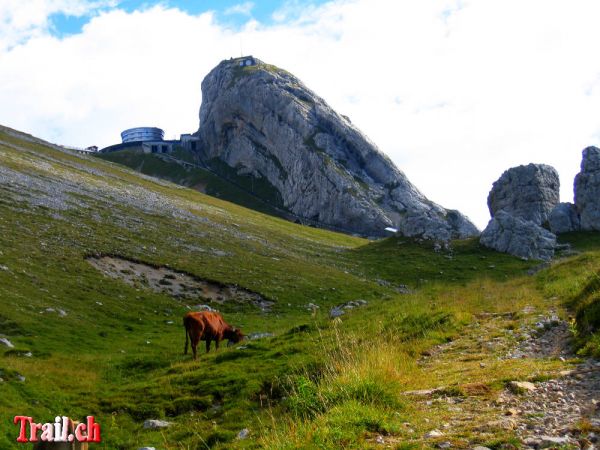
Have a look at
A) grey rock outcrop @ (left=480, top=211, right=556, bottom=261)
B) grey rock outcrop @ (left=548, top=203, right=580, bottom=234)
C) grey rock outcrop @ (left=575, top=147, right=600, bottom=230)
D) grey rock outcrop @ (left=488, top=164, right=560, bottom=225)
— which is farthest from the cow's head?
grey rock outcrop @ (left=488, top=164, right=560, bottom=225)

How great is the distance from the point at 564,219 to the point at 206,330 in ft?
229

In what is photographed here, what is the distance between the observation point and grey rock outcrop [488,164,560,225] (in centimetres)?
9131

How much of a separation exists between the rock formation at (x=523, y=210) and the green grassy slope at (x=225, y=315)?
2914mm

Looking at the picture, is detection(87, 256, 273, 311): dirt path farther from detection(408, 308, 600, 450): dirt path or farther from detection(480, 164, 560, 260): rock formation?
detection(480, 164, 560, 260): rock formation

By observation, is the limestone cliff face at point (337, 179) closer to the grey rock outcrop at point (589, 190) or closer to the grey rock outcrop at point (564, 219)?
the grey rock outcrop at point (589, 190)

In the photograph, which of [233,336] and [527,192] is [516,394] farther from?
[527,192]

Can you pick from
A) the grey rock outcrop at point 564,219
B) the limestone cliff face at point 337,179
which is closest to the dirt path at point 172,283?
the grey rock outcrop at point 564,219

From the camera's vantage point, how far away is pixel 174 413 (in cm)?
1681

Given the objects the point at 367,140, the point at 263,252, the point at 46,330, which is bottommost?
the point at 46,330

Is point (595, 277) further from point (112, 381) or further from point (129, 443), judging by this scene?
point (112, 381)

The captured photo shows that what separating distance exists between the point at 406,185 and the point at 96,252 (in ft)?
468

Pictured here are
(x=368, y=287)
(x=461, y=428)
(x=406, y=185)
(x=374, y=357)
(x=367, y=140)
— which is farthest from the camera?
(x=367, y=140)

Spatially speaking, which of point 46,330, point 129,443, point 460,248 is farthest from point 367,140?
point 129,443

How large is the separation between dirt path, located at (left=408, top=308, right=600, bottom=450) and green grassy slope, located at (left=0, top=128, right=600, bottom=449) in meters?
0.69
